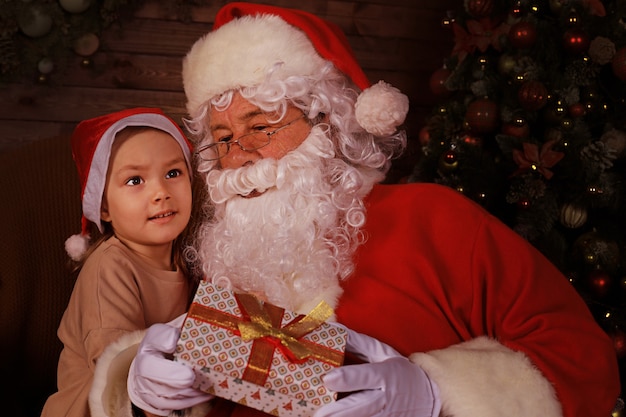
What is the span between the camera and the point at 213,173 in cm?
206

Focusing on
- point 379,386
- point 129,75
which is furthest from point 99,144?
point 129,75

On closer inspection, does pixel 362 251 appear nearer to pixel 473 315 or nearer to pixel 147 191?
pixel 473 315

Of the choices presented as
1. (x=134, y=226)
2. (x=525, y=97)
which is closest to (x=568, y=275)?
(x=525, y=97)

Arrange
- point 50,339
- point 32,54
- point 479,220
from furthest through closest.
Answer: point 32,54
point 50,339
point 479,220

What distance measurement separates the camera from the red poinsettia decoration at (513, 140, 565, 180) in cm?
275

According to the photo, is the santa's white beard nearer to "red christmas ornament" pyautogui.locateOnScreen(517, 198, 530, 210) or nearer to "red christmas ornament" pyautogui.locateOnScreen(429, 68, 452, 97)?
"red christmas ornament" pyautogui.locateOnScreen(517, 198, 530, 210)

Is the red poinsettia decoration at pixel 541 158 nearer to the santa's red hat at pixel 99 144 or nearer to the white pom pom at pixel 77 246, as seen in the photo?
the santa's red hat at pixel 99 144

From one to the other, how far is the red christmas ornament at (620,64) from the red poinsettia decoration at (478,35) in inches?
21.2

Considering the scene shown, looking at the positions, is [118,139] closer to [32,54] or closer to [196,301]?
[196,301]

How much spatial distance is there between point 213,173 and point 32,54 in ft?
5.74

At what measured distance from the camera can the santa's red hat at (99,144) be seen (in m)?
2.03

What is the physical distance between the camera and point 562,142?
2760mm

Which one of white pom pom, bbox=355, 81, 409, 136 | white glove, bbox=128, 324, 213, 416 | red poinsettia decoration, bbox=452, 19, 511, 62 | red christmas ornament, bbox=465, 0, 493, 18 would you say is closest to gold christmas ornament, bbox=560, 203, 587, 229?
red poinsettia decoration, bbox=452, 19, 511, 62

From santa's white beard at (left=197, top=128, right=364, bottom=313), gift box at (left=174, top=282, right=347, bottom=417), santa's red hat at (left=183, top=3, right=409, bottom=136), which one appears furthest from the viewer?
santa's red hat at (left=183, top=3, right=409, bottom=136)
